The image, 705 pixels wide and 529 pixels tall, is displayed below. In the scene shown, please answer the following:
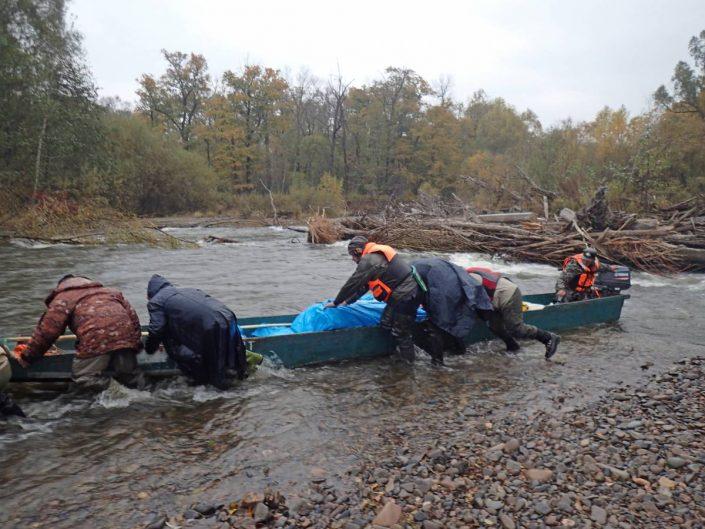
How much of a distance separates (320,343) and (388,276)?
3.77ft

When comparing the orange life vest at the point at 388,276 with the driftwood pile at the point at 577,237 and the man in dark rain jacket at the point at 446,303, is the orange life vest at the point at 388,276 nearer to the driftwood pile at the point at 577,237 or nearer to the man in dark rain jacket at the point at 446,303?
the man in dark rain jacket at the point at 446,303

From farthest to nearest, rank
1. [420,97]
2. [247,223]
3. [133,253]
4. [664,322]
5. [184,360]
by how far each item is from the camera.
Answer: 1. [420,97]
2. [247,223]
3. [133,253]
4. [664,322]
5. [184,360]

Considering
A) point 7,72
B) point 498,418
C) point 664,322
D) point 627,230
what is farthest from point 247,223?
point 498,418

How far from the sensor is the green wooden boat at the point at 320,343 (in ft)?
16.1

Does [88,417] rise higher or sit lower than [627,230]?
lower

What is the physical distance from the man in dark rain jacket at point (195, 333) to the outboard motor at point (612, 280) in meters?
6.46

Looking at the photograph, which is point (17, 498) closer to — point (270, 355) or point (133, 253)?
point (270, 355)

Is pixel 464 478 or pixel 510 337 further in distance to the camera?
pixel 510 337

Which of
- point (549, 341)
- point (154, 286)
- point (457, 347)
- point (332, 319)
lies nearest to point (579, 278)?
point (549, 341)

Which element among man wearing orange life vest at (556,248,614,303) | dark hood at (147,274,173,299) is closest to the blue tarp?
dark hood at (147,274,173,299)

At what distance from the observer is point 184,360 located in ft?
16.6

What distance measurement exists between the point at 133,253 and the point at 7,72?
28.5ft

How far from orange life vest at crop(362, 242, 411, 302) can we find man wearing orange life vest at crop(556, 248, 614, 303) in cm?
361

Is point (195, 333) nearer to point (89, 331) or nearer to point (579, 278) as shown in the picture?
point (89, 331)
